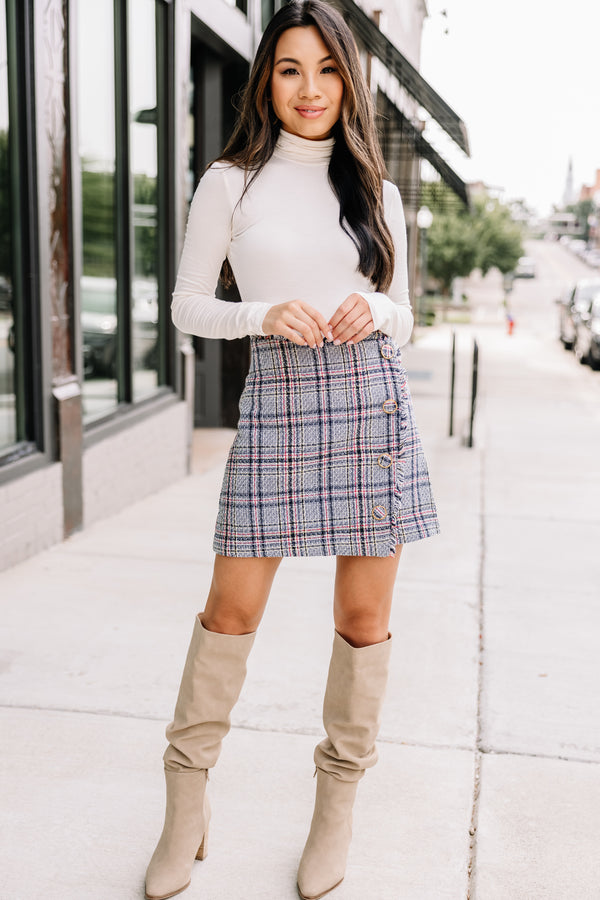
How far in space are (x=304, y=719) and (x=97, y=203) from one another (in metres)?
3.90

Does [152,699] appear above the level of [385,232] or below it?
below

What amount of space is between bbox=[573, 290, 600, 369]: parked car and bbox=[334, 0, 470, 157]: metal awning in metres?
5.55

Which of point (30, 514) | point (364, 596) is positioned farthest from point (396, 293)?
point (30, 514)

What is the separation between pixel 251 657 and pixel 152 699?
0.57m

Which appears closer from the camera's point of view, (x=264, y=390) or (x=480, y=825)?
(x=264, y=390)

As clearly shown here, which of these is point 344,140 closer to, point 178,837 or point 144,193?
point 178,837

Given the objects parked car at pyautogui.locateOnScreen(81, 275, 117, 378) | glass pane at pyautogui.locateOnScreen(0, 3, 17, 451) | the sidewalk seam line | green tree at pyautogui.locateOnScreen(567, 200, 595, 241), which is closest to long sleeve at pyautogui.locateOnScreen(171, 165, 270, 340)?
the sidewalk seam line

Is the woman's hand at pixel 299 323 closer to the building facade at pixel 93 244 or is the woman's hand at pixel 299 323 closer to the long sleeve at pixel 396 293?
the long sleeve at pixel 396 293

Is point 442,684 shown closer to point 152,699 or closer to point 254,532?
point 152,699

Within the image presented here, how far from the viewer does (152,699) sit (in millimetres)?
3371

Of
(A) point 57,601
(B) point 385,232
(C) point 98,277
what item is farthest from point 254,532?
(C) point 98,277

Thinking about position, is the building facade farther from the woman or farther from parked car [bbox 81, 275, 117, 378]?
the woman

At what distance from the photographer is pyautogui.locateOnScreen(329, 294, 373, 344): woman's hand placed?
2.04 meters

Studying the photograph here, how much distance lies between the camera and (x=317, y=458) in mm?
2186
